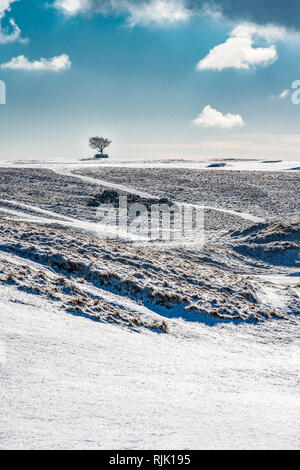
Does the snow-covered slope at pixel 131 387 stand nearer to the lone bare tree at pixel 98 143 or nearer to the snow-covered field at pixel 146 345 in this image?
the snow-covered field at pixel 146 345

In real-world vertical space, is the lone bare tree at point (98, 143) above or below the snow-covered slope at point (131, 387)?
above

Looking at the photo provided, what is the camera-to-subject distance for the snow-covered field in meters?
5.30

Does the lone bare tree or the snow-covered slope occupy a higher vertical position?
the lone bare tree

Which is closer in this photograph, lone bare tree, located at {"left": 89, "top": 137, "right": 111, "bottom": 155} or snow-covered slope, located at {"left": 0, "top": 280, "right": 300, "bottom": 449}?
snow-covered slope, located at {"left": 0, "top": 280, "right": 300, "bottom": 449}

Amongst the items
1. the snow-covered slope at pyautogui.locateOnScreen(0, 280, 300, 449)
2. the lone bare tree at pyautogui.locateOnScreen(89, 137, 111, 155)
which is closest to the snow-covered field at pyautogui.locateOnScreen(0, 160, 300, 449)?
the snow-covered slope at pyautogui.locateOnScreen(0, 280, 300, 449)

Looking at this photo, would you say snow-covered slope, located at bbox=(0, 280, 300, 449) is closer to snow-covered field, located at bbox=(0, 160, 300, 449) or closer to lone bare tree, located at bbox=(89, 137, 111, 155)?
snow-covered field, located at bbox=(0, 160, 300, 449)

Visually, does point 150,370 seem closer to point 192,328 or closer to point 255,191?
point 192,328

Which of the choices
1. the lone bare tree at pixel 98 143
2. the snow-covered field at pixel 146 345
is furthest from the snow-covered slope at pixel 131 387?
the lone bare tree at pixel 98 143

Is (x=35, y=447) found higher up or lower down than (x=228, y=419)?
higher up

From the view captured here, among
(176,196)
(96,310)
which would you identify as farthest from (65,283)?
(176,196)

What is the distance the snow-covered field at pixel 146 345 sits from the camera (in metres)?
Result: 5.30

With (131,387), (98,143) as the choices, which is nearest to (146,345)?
(131,387)

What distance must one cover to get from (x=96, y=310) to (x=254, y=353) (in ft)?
16.0
